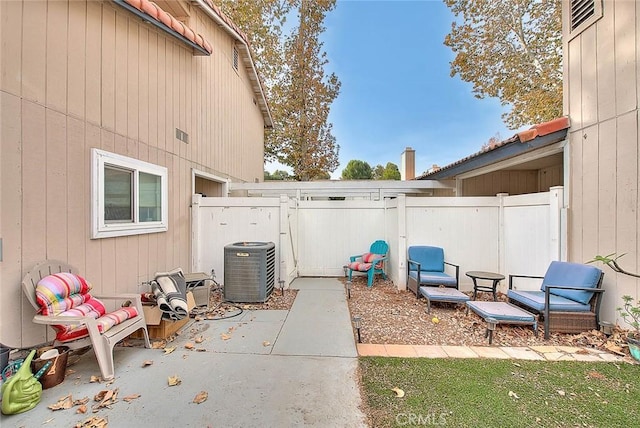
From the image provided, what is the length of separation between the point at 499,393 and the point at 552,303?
83.4 inches

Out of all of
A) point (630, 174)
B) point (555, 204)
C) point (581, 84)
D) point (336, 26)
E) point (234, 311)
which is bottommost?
point (234, 311)

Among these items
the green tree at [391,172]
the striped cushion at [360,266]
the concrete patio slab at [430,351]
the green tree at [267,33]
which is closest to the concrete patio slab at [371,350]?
the concrete patio slab at [430,351]

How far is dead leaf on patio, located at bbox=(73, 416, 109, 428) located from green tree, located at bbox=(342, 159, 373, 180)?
23944 mm

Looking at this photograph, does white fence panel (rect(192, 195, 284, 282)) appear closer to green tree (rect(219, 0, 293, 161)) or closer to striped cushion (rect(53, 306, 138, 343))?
striped cushion (rect(53, 306, 138, 343))

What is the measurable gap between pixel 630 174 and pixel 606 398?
110 inches

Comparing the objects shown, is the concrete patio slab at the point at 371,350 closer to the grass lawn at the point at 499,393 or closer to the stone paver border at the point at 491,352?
the stone paver border at the point at 491,352

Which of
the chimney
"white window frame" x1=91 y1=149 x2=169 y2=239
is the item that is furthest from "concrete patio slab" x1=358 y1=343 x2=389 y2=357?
the chimney

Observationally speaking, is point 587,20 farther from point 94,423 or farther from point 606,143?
point 94,423

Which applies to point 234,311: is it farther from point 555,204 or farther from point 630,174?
point 630,174

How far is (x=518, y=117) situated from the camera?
36.9 ft

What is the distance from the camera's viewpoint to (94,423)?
6.69ft

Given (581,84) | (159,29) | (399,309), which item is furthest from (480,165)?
(159,29)

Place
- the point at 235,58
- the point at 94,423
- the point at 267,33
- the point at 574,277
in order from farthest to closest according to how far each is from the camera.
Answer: the point at 267,33 < the point at 235,58 < the point at 574,277 < the point at 94,423

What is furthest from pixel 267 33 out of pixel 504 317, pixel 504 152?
pixel 504 317
